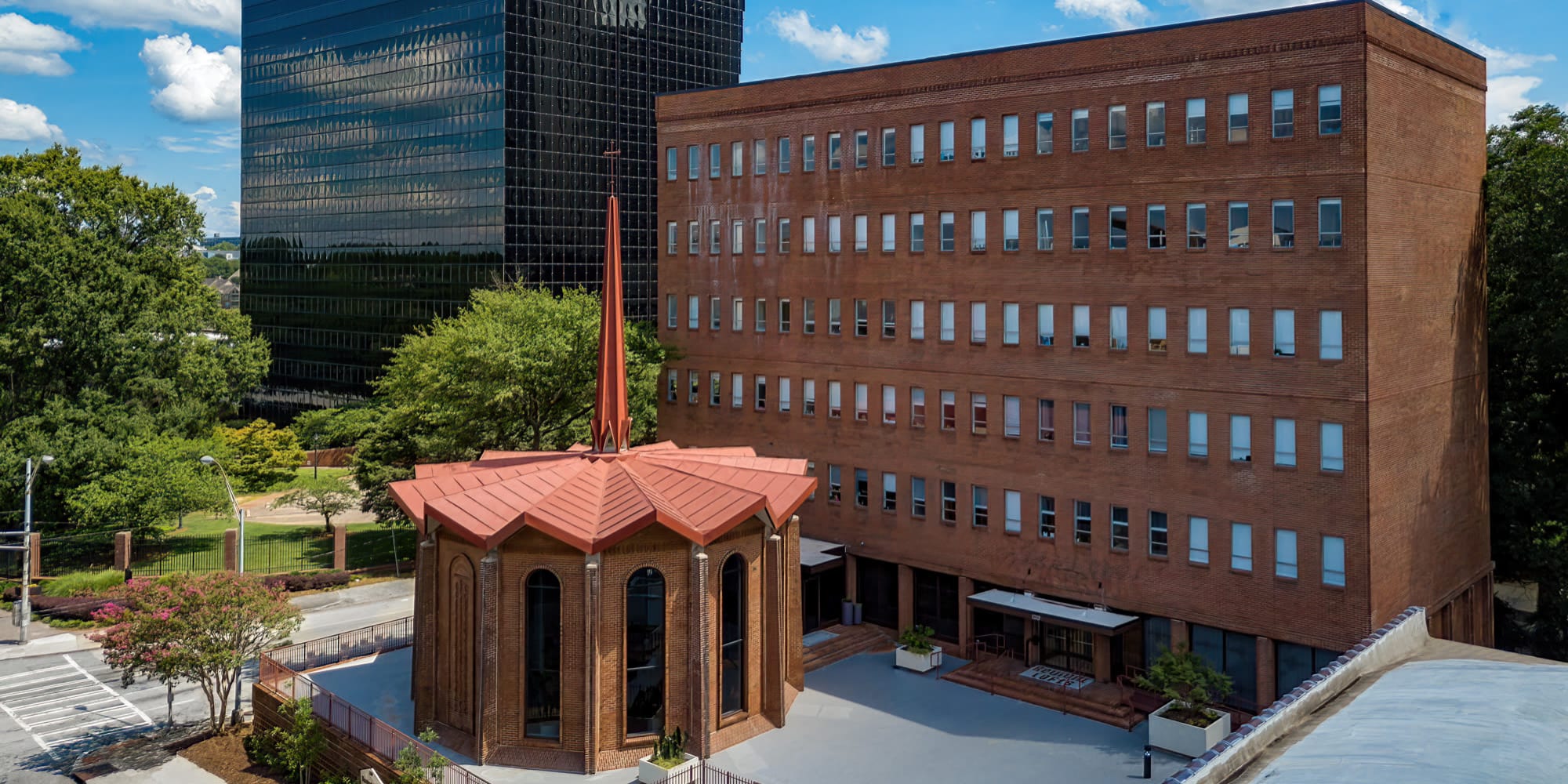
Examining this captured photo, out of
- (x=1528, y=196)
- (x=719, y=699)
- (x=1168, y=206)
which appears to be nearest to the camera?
(x=719, y=699)

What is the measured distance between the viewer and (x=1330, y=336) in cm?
3572

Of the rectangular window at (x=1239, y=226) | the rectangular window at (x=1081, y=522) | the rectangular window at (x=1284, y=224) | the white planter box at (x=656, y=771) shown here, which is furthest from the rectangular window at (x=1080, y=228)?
the white planter box at (x=656, y=771)

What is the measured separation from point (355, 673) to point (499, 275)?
58.6m

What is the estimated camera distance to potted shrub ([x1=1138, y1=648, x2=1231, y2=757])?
3334 cm

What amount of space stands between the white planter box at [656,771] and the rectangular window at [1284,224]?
23.1 metres

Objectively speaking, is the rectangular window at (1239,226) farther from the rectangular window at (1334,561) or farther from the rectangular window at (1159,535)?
the rectangular window at (1334,561)

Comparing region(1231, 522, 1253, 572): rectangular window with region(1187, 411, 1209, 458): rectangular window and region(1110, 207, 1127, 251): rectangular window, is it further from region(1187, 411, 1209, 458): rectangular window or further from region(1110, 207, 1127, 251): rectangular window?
region(1110, 207, 1127, 251): rectangular window

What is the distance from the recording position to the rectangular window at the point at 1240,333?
3725cm

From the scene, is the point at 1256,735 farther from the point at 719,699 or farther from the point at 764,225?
the point at 764,225

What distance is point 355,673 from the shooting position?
40.1 metres

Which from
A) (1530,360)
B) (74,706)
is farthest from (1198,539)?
(74,706)

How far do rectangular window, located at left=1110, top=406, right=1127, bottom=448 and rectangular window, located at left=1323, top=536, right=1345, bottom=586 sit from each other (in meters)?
6.95

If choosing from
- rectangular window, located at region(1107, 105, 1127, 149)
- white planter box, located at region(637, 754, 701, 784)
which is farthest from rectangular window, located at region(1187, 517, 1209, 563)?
white planter box, located at region(637, 754, 701, 784)

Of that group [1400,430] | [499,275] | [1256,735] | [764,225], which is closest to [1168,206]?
[1400,430]
